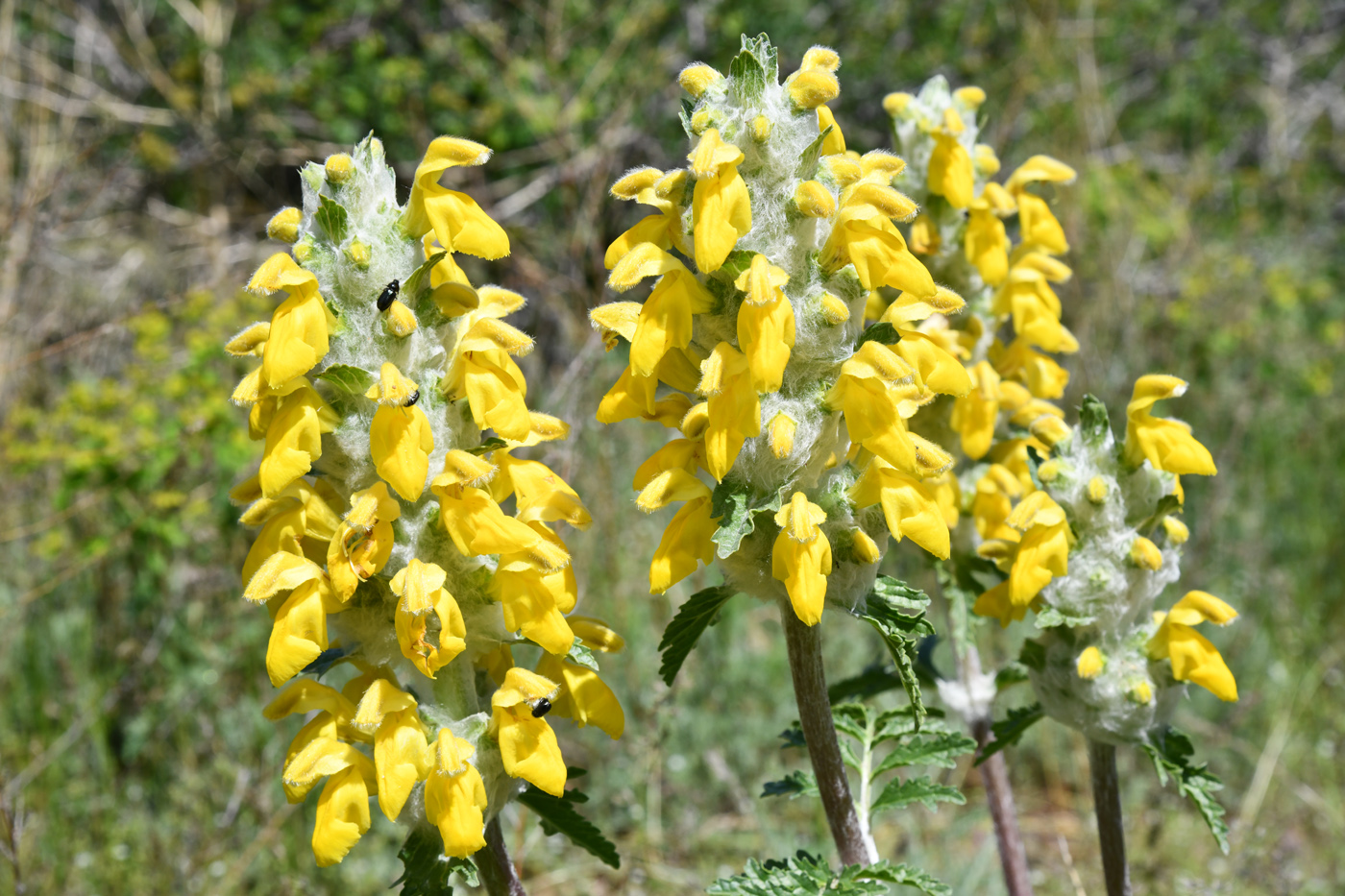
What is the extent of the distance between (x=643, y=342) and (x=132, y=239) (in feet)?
30.0

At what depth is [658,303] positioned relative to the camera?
1.76m

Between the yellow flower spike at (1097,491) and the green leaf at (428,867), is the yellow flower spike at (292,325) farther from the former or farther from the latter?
the yellow flower spike at (1097,491)

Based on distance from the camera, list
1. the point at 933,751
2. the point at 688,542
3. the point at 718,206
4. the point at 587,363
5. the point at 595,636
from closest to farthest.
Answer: the point at 718,206
the point at 688,542
the point at 595,636
the point at 933,751
the point at 587,363

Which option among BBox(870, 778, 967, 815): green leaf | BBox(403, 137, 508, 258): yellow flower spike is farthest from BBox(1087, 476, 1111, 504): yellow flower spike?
BBox(403, 137, 508, 258): yellow flower spike

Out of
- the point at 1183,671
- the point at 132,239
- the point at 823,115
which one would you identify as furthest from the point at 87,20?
the point at 1183,671

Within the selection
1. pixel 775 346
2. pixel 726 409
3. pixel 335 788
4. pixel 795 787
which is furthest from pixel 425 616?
pixel 795 787

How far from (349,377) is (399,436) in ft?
0.47

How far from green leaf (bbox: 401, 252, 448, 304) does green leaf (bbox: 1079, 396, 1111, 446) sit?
1.44 metres

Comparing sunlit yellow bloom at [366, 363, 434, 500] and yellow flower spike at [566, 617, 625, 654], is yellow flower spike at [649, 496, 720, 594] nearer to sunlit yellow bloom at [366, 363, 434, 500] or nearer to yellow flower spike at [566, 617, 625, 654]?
yellow flower spike at [566, 617, 625, 654]

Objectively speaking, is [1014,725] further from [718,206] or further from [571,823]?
[718,206]

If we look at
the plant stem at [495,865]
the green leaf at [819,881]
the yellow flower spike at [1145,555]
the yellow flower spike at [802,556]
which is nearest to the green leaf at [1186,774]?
the yellow flower spike at [1145,555]

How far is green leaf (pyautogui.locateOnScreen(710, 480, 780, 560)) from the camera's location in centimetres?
174

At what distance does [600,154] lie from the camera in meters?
7.07

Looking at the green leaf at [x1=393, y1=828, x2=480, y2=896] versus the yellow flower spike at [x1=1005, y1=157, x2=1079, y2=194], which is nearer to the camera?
the green leaf at [x1=393, y1=828, x2=480, y2=896]
